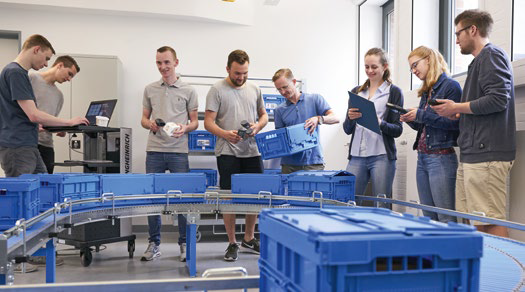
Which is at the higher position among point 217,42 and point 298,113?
point 217,42

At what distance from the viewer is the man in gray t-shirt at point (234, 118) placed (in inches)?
121

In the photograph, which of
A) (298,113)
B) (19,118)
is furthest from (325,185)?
(19,118)

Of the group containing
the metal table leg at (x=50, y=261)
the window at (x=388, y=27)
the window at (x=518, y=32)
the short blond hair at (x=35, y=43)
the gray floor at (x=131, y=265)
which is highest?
the window at (x=388, y=27)

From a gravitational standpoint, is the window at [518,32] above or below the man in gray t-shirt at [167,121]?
above

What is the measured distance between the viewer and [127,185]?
2.49 metres

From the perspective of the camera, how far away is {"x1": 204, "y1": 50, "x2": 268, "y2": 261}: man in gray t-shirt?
10.1ft

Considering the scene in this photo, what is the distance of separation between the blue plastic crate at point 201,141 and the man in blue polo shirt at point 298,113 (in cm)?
157

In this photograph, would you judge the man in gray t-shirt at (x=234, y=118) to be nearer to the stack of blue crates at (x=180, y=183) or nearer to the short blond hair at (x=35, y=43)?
the stack of blue crates at (x=180, y=183)

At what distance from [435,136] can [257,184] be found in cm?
107

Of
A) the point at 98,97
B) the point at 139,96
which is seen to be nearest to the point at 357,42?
the point at 139,96

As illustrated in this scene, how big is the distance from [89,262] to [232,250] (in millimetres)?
1168

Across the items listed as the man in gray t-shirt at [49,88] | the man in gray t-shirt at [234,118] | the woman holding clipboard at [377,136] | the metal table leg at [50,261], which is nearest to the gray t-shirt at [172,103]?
the man in gray t-shirt at [234,118]

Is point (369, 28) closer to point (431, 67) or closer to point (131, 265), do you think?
point (431, 67)

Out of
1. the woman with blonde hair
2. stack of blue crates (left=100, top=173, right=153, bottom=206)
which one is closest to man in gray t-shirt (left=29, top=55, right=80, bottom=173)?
stack of blue crates (left=100, top=173, right=153, bottom=206)
